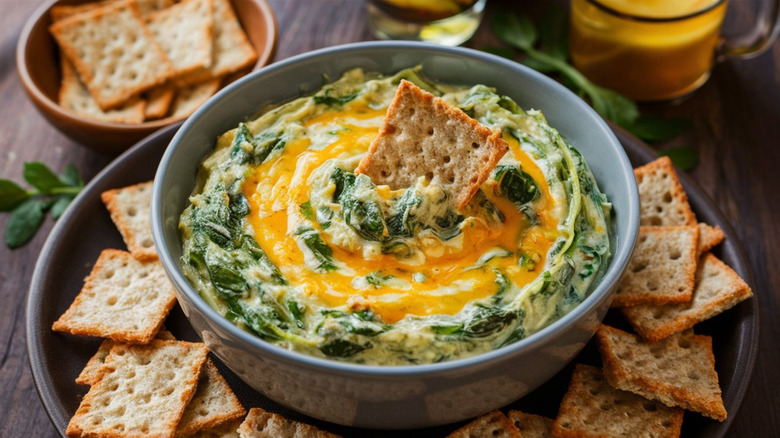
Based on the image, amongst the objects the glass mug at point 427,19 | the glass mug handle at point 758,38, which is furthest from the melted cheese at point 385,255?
the glass mug handle at point 758,38

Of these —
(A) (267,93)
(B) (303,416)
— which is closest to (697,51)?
(A) (267,93)

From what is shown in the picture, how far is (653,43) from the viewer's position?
5090 mm

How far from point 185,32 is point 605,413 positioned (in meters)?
3.94

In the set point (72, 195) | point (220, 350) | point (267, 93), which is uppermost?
point (267, 93)

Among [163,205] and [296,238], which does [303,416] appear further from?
[163,205]

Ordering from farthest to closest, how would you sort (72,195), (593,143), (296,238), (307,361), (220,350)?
(72,195)
(593,143)
(296,238)
(220,350)
(307,361)

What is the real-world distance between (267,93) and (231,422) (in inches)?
69.5

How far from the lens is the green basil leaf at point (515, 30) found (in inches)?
228

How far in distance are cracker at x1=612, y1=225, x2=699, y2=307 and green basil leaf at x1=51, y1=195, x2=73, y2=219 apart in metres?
3.32

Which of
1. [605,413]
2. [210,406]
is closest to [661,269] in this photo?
[605,413]

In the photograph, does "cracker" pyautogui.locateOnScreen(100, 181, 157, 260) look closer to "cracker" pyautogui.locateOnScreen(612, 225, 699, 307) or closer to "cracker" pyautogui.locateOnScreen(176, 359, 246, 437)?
"cracker" pyautogui.locateOnScreen(176, 359, 246, 437)

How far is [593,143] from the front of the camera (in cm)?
388

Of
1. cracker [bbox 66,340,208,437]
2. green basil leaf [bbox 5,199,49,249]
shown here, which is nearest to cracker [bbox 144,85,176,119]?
green basil leaf [bbox 5,199,49,249]

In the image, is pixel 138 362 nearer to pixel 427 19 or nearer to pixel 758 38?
pixel 427 19
